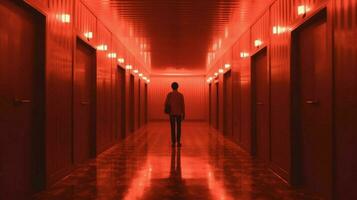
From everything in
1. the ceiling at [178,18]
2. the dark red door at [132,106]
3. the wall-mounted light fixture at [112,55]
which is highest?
the ceiling at [178,18]

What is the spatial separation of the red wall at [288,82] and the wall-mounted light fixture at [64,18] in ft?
11.7

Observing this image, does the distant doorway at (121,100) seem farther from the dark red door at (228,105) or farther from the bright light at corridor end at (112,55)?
the dark red door at (228,105)

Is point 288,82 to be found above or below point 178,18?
below

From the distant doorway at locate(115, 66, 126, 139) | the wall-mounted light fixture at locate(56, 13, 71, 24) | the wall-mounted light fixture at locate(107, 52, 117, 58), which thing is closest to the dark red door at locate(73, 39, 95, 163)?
the wall-mounted light fixture at locate(56, 13, 71, 24)

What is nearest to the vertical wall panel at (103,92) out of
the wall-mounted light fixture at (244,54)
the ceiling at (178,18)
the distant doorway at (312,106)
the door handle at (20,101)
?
the ceiling at (178,18)

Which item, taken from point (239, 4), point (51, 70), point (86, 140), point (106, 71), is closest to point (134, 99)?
point (106, 71)

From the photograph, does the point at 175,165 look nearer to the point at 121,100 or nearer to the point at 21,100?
the point at 21,100

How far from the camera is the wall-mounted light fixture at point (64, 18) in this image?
16.5 feet

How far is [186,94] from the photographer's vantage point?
23.1m

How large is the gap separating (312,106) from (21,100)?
3804mm

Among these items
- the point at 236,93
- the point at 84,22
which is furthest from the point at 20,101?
the point at 236,93

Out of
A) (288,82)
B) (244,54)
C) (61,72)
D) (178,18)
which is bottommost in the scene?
(288,82)

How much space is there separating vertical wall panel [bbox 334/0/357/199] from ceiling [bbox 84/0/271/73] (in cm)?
313

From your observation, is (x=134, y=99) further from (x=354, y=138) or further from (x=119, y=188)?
(x=354, y=138)
